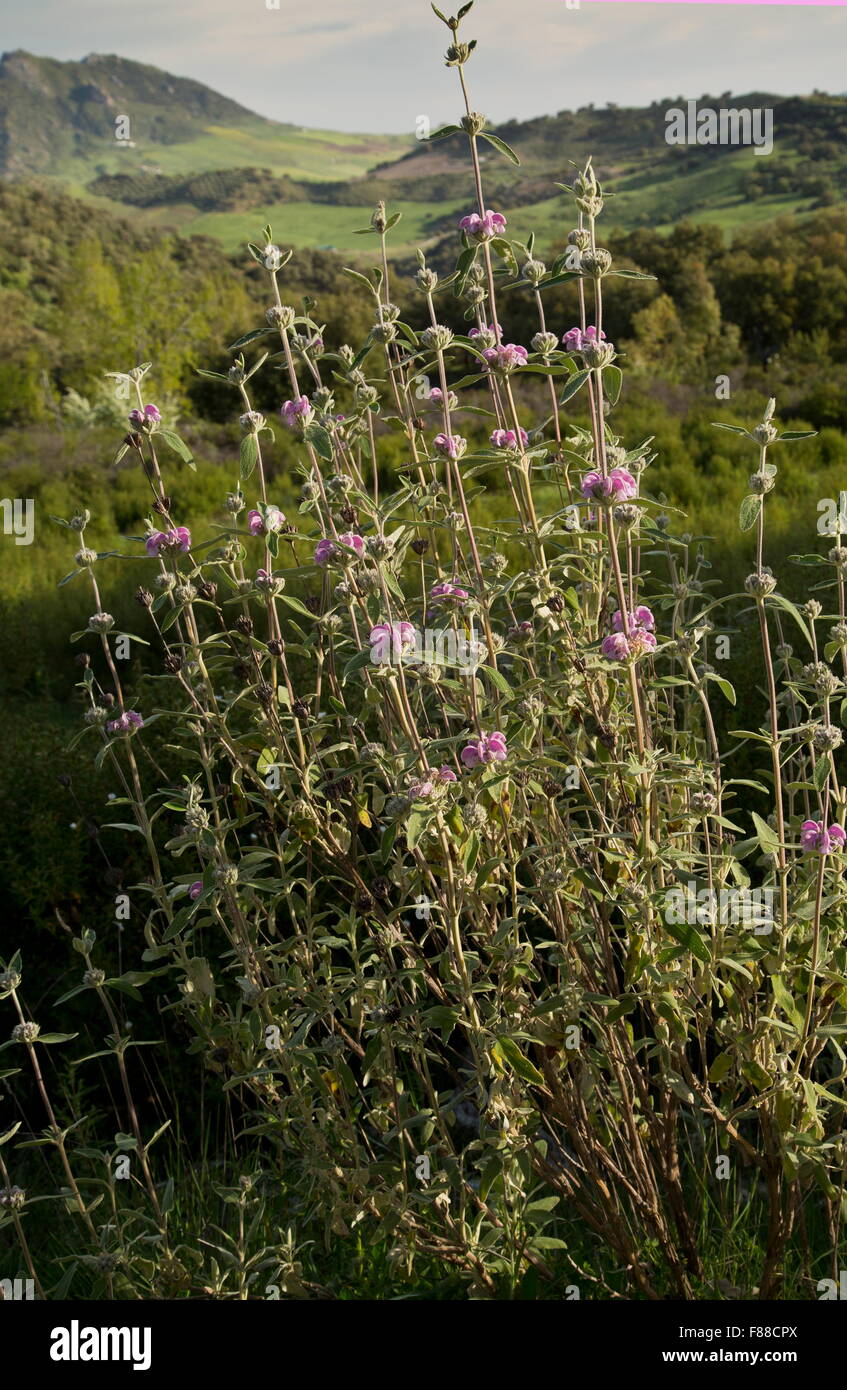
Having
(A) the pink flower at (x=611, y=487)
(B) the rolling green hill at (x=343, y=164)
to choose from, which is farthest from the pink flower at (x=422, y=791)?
(B) the rolling green hill at (x=343, y=164)

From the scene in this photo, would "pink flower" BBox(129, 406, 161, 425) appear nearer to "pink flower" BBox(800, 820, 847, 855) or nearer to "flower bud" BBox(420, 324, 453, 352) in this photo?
"flower bud" BBox(420, 324, 453, 352)

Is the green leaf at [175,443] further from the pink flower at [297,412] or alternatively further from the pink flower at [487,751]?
the pink flower at [487,751]

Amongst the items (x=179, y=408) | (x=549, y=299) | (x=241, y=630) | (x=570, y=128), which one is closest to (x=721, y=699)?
(x=241, y=630)

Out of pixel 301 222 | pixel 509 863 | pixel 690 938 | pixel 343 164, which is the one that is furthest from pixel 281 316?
pixel 343 164

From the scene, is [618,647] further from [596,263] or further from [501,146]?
[501,146]

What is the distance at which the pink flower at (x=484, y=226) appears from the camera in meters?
1.68

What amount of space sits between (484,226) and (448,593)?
0.59m

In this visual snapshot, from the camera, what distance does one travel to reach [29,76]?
208ft

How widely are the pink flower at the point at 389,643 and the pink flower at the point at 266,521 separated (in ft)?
1.13

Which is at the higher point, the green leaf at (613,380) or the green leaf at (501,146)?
the green leaf at (501,146)

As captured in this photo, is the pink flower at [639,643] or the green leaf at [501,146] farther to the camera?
the green leaf at [501,146]

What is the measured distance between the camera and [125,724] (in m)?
1.92

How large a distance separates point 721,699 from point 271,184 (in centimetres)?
4567
